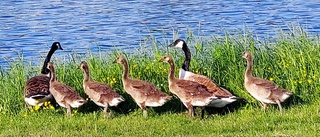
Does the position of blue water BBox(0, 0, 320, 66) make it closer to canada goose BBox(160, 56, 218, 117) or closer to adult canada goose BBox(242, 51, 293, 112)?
canada goose BBox(160, 56, 218, 117)

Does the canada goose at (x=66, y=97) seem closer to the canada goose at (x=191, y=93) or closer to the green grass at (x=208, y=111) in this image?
the green grass at (x=208, y=111)

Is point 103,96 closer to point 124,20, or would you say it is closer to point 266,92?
point 266,92

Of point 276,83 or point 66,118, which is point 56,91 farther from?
point 276,83

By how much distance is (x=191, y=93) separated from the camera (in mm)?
11383

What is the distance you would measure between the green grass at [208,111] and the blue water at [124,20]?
712 centimetres

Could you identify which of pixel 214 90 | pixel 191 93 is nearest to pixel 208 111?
pixel 214 90

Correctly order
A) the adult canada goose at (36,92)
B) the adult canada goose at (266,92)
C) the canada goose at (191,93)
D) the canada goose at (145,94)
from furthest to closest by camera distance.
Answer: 1. the adult canada goose at (36,92)
2. the canada goose at (145,94)
3. the adult canada goose at (266,92)
4. the canada goose at (191,93)

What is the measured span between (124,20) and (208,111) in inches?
694

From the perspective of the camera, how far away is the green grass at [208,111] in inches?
416

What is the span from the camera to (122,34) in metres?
25.9

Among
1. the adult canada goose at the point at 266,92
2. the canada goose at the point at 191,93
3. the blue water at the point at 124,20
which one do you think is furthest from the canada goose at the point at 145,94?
the blue water at the point at 124,20

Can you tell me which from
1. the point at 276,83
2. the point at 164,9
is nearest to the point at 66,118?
the point at 276,83

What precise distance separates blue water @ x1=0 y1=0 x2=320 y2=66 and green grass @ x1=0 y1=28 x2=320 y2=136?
712cm

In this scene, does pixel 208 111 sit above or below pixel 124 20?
above
